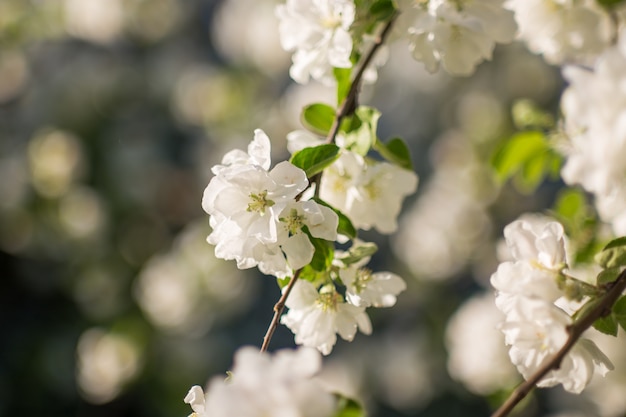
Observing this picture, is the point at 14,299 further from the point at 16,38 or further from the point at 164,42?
the point at 164,42

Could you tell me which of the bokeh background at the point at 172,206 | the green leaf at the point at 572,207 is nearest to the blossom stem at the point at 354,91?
the green leaf at the point at 572,207

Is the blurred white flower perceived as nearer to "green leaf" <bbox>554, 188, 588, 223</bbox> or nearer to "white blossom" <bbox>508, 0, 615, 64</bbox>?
"green leaf" <bbox>554, 188, 588, 223</bbox>

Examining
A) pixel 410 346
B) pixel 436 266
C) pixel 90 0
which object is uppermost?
pixel 90 0

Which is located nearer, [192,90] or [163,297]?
[163,297]

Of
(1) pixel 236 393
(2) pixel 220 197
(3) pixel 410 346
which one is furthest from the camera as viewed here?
(3) pixel 410 346

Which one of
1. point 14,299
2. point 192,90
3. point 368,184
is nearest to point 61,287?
point 14,299

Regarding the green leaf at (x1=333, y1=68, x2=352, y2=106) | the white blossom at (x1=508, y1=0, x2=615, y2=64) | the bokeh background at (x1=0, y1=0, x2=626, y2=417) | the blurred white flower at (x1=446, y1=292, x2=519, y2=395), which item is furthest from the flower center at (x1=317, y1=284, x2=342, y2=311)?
the bokeh background at (x1=0, y1=0, x2=626, y2=417)
